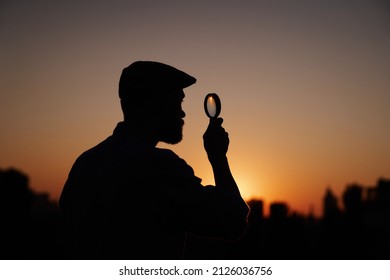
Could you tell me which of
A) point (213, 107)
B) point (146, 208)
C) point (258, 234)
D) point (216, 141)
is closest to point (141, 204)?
point (146, 208)

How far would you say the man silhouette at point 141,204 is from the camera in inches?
116

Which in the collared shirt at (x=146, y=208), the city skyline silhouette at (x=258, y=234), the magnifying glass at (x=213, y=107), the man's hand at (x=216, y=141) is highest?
the magnifying glass at (x=213, y=107)

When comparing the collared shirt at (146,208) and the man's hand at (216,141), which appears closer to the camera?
the collared shirt at (146,208)

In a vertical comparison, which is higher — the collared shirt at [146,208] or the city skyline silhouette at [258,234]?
the collared shirt at [146,208]

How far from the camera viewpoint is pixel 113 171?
3.05 meters

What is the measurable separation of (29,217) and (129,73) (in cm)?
4478

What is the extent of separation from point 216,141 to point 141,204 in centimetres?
75

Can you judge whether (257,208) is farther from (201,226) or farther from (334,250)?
(201,226)

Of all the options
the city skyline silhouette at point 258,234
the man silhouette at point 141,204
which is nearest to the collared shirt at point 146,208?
the man silhouette at point 141,204

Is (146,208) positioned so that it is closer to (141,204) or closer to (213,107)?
(141,204)

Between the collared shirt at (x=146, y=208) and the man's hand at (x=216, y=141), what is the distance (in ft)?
1.02

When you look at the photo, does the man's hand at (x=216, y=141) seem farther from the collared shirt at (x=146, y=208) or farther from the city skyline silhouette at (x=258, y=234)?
the city skyline silhouette at (x=258, y=234)

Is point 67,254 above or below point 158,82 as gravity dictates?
below
